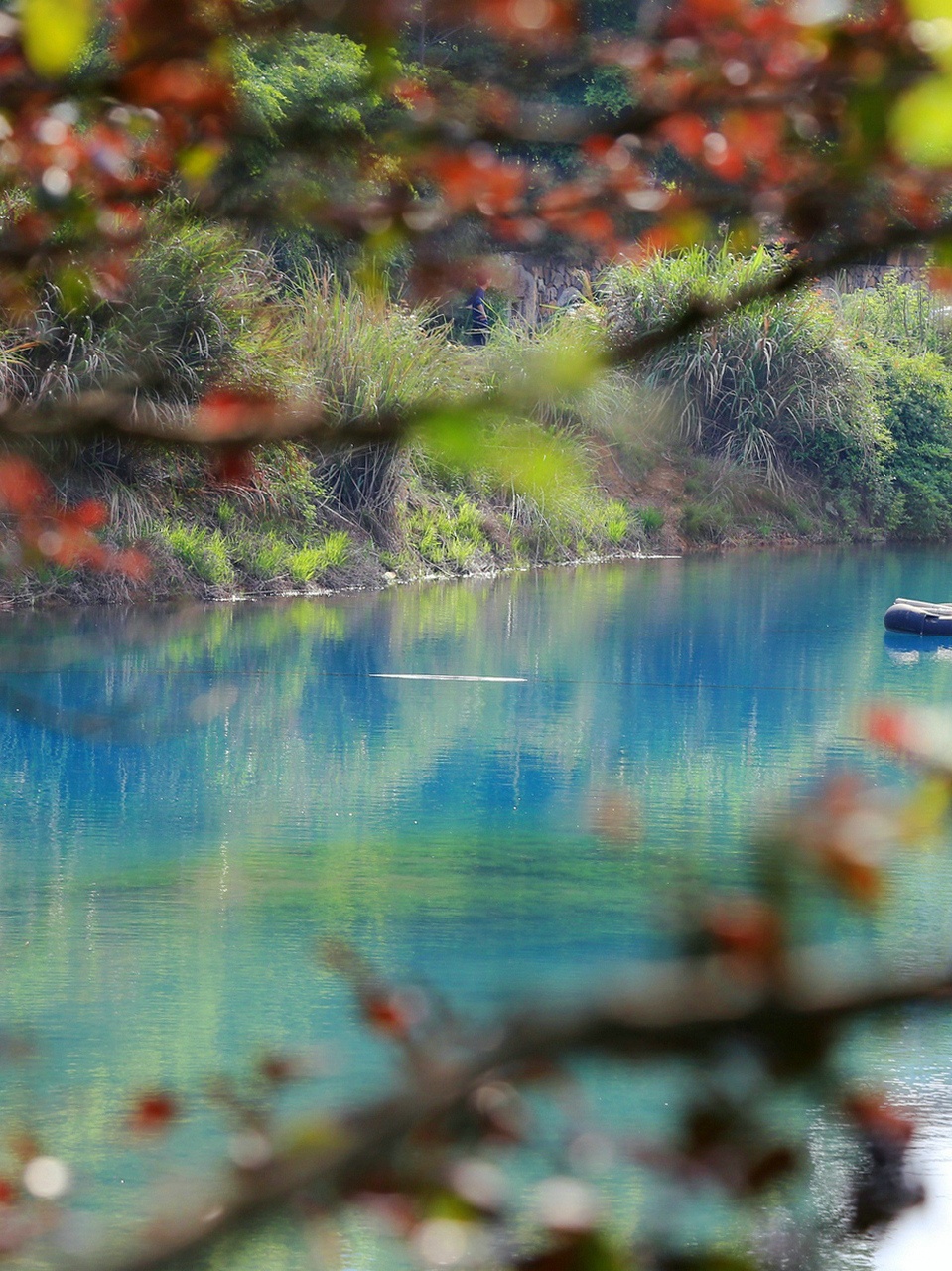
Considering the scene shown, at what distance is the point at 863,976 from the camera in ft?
2.24

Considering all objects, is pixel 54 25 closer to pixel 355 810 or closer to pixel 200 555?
pixel 355 810

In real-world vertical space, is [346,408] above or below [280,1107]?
above

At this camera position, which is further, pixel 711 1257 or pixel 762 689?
pixel 762 689

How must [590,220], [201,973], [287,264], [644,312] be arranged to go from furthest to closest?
1. [644,312]
2. [287,264]
3. [201,973]
4. [590,220]

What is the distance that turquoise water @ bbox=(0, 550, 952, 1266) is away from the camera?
3.92 meters

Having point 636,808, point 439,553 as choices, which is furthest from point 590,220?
point 439,553

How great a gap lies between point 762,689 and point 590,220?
783 cm

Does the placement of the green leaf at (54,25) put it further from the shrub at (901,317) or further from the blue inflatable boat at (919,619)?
the shrub at (901,317)

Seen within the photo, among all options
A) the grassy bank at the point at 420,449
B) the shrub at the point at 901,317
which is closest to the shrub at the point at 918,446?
the grassy bank at the point at 420,449

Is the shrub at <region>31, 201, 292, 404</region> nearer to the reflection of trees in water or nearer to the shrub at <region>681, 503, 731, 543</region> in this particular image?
the reflection of trees in water

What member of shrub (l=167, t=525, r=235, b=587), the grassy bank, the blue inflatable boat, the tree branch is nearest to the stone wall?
the grassy bank

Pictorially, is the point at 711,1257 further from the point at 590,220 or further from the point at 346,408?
the point at 346,408

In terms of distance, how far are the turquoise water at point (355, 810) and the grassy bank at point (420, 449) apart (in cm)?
101

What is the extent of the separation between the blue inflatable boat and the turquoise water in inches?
6.9
